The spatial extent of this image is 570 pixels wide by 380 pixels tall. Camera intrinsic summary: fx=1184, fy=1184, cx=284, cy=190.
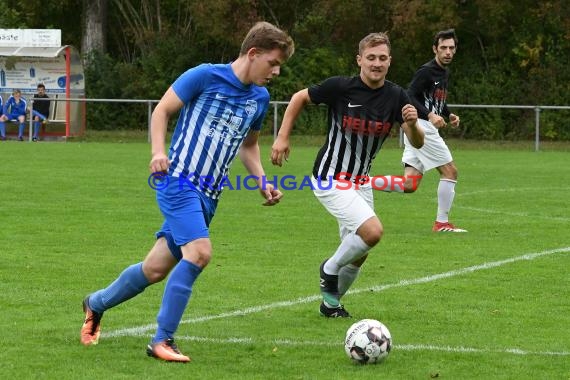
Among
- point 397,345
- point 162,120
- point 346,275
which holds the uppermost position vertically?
point 162,120

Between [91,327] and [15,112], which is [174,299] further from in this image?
[15,112]

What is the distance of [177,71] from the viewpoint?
3950 centimetres

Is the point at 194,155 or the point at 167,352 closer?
the point at 167,352

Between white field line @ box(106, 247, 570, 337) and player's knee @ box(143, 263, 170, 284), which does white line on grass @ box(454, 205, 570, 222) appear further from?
player's knee @ box(143, 263, 170, 284)

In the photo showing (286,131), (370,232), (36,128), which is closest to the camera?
(370,232)

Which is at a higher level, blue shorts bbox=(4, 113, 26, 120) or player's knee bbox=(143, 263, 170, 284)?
blue shorts bbox=(4, 113, 26, 120)

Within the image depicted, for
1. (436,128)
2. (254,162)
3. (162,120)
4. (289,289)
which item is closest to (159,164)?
(162,120)

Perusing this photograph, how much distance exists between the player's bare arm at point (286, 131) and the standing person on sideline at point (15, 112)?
24140 millimetres

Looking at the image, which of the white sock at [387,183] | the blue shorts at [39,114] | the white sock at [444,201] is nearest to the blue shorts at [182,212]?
the white sock at [444,201]

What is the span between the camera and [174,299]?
619 centimetres

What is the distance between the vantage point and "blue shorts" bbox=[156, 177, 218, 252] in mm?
6223

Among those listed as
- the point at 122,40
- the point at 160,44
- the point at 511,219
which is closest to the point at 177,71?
the point at 160,44

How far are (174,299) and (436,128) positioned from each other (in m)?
6.72

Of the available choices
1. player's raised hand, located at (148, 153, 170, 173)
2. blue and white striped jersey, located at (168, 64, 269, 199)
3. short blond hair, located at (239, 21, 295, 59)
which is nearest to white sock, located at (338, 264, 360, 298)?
blue and white striped jersey, located at (168, 64, 269, 199)
